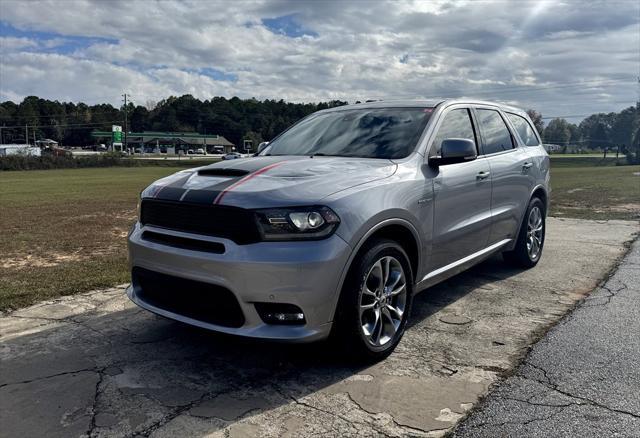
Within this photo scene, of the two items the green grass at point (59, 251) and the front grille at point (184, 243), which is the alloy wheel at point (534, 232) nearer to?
the front grille at point (184, 243)

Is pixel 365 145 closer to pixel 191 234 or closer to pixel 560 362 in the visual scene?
pixel 191 234

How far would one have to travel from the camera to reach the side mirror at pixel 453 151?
13.2ft

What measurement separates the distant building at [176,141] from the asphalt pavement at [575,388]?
119038 mm

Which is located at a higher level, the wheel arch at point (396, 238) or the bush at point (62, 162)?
the wheel arch at point (396, 238)

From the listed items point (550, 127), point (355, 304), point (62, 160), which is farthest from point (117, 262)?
point (550, 127)

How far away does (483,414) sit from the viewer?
9.51 feet

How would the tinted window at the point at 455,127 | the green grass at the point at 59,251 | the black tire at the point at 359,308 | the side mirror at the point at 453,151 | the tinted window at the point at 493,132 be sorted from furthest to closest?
the green grass at the point at 59,251 → the tinted window at the point at 493,132 → the tinted window at the point at 455,127 → the side mirror at the point at 453,151 → the black tire at the point at 359,308

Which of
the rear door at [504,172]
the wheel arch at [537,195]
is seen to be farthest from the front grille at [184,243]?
the wheel arch at [537,195]

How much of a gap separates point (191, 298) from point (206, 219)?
Result: 528 millimetres

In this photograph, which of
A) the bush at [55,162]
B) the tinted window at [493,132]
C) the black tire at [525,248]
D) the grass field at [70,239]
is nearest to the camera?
the tinted window at [493,132]

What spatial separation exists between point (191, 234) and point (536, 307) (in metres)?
3.28

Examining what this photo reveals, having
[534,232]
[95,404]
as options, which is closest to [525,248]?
[534,232]

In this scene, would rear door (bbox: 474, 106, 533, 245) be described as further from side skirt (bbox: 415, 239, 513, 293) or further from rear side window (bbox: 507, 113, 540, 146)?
rear side window (bbox: 507, 113, 540, 146)

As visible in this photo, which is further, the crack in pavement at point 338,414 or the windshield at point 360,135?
the windshield at point 360,135
